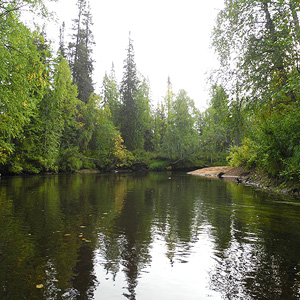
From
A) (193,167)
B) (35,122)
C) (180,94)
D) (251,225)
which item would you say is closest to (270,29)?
(251,225)

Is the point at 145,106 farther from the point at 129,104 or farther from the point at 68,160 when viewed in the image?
the point at 68,160

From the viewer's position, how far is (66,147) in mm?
31047

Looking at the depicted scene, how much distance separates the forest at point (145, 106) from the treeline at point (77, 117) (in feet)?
0.27

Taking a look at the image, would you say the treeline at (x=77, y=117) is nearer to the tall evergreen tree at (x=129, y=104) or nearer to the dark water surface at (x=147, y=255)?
the tall evergreen tree at (x=129, y=104)

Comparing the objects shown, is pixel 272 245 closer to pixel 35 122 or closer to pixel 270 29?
pixel 270 29

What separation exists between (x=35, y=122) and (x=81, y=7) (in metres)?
26.9

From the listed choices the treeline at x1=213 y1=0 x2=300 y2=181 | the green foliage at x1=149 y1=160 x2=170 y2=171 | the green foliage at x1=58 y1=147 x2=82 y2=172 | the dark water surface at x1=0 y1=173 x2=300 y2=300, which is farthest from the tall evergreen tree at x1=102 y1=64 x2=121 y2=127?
the dark water surface at x1=0 y1=173 x2=300 y2=300

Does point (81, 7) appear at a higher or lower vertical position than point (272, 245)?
higher

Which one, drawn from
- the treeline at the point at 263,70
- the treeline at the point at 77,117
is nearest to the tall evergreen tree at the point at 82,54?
the treeline at the point at 77,117

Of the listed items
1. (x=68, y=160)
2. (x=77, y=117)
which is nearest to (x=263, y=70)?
(x=68, y=160)

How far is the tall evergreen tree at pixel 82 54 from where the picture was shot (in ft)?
129

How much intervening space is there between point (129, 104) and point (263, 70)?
37620mm

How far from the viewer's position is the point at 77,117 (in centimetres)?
3469

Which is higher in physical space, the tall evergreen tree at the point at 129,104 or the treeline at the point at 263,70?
the tall evergreen tree at the point at 129,104
